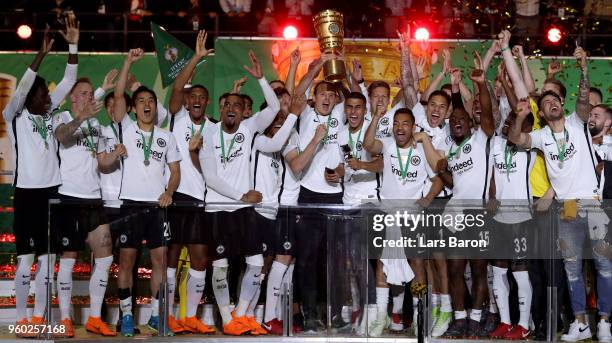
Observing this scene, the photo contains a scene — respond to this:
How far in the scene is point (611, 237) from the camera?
392 inches

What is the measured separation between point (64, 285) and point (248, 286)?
1596mm

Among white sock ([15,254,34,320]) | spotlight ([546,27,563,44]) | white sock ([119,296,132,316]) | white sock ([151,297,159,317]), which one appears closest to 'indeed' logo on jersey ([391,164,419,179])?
white sock ([151,297,159,317])

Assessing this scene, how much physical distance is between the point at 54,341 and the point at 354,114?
11.3 feet

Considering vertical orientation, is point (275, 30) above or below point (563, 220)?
above

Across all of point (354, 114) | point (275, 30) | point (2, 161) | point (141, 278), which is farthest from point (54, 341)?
point (275, 30)

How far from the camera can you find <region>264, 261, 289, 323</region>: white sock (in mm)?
10109

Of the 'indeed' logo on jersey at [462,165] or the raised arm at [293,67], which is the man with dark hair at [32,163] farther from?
the 'indeed' logo on jersey at [462,165]

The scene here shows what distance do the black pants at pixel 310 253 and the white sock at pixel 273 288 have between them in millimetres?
157

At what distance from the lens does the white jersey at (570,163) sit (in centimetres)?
1043

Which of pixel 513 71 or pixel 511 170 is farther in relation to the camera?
pixel 513 71

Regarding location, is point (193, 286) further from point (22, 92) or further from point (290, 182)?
point (22, 92)

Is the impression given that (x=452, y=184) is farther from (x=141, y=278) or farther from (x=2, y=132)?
(x=2, y=132)

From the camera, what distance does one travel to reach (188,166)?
36.1 feet

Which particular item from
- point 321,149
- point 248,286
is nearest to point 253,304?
point 248,286
